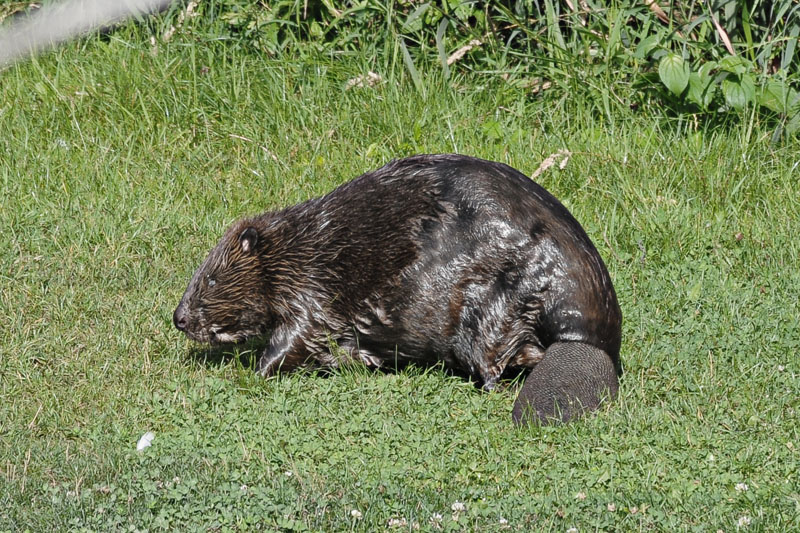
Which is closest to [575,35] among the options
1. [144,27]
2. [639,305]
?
[639,305]

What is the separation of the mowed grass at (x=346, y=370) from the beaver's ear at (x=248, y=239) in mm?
518

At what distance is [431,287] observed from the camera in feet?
15.1

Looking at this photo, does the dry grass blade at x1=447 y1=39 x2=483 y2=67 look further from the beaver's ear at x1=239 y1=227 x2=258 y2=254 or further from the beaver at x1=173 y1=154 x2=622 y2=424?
the beaver's ear at x1=239 y1=227 x2=258 y2=254

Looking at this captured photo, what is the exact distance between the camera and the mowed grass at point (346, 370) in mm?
3797

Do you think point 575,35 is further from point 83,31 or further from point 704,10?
point 83,31

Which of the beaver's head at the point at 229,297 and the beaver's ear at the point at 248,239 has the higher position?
the beaver's ear at the point at 248,239

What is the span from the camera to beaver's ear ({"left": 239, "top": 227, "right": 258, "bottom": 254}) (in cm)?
496

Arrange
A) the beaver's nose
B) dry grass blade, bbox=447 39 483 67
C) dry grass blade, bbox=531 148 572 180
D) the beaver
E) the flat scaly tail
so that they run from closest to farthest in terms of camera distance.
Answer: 1. the flat scaly tail
2. the beaver
3. the beaver's nose
4. dry grass blade, bbox=531 148 572 180
5. dry grass blade, bbox=447 39 483 67

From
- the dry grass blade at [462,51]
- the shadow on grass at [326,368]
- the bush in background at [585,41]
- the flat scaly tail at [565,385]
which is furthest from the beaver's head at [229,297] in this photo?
the dry grass blade at [462,51]

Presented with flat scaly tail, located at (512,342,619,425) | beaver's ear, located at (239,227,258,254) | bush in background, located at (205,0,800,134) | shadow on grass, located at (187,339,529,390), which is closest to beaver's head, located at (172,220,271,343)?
beaver's ear, located at (239,227,258,254)

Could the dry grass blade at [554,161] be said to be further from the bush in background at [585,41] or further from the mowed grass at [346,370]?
the bush in background at [585,41]

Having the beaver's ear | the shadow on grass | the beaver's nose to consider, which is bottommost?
the shadow on grass

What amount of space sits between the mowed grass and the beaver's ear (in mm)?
518

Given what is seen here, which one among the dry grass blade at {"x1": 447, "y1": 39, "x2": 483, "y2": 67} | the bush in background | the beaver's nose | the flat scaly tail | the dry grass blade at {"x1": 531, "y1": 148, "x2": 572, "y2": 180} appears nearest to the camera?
the flat scaly tail
